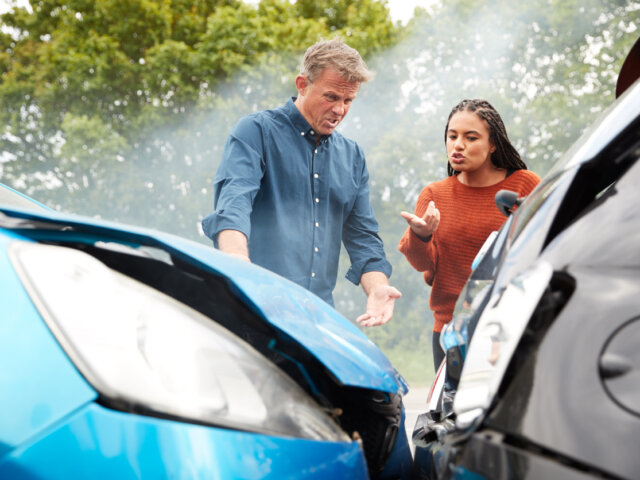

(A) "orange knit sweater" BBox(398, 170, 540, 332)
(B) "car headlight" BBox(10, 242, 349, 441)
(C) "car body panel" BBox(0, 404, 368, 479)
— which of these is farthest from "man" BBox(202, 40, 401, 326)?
(C) "car body panel" BBox(0, 404, 368, 479)

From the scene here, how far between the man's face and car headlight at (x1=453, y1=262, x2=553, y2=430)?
2.18 metres

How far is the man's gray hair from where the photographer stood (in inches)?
120

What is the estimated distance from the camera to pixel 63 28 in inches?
750

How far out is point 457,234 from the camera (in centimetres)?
310

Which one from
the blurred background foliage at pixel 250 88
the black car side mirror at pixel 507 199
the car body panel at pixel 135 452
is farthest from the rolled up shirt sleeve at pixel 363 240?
the blurred background foliage at pixel 250 88

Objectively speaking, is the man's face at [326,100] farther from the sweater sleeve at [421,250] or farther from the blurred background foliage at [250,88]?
the blurred background foliage at [250,88]

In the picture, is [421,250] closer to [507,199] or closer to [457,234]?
[457,234]

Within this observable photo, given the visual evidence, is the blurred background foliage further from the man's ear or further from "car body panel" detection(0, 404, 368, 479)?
"car body panel" detection(0, 404, 368, 479)

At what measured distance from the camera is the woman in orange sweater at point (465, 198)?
3.06 meters

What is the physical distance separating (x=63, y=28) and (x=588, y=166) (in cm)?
2029

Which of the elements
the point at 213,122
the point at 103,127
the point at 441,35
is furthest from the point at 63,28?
the point at 441,35

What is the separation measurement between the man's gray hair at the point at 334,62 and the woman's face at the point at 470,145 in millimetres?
511

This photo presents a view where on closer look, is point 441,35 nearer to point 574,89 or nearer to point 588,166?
point 574,89

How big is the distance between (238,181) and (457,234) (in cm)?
103
